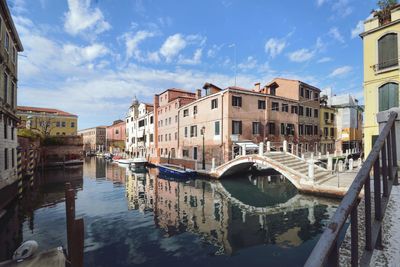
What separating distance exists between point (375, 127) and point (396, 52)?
16.5ft

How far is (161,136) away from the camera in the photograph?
40.3 meters

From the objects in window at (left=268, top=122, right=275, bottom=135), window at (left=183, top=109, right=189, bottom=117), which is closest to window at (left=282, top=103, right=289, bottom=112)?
window at (left=268, top=122, right=275, bottom=135)

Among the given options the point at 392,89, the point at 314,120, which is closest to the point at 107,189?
the point at 392,89

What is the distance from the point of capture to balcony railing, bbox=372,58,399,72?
15.4 metres

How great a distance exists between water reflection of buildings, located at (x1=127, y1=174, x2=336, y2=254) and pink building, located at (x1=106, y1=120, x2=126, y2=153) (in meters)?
48.6

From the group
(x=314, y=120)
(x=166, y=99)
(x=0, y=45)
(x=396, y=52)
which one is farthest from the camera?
(x=166, y=99)

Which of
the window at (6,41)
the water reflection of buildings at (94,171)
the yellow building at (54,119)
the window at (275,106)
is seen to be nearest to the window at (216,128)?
the window at (275,106)

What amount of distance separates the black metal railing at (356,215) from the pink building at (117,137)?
65859mm

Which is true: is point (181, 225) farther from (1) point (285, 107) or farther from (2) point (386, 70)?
(1) point (285, 107)

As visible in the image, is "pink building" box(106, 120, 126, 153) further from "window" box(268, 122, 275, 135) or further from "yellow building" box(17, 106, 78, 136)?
"window" box(268, 122, 275, 135)

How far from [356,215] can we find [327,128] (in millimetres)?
41042

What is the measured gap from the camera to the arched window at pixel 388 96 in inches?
612

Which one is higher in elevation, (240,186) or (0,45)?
(0,45)

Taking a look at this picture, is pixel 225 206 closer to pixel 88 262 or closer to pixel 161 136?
pixel 88 262
